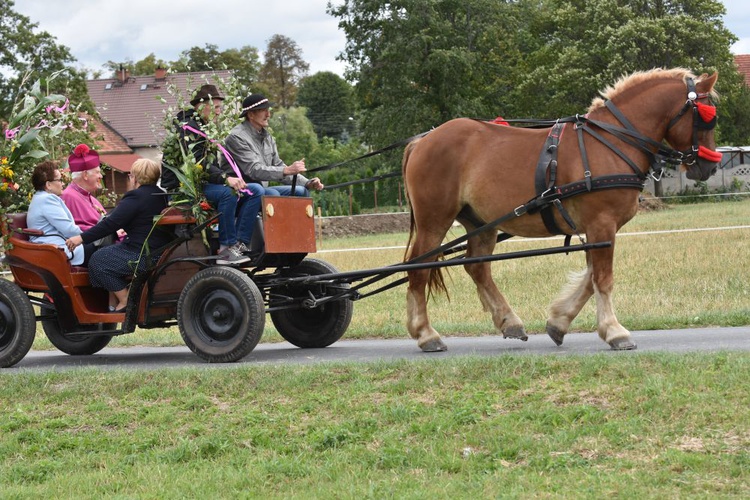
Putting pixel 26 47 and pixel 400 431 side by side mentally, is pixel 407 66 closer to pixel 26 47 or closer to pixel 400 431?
pixel 26 47

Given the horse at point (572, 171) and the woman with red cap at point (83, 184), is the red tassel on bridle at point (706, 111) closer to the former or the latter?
the horse at point (572, 171)

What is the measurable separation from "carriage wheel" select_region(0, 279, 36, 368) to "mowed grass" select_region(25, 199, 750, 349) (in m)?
2.22

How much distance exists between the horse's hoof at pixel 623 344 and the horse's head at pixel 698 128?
1479mm

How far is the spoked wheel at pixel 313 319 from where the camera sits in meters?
9.87

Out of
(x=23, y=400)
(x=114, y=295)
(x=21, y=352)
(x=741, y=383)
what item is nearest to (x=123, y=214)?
(x=114, y=295)

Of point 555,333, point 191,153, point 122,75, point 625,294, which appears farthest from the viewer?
point 122,75

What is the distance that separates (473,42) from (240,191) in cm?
4871

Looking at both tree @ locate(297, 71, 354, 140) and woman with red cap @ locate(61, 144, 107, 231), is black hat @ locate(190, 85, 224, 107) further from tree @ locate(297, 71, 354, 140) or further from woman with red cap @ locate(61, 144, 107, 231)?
tree @ locate(297, 71, 354, 140)

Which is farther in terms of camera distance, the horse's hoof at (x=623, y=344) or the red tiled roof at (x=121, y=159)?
the red tiled roof at (x=121, y=159)

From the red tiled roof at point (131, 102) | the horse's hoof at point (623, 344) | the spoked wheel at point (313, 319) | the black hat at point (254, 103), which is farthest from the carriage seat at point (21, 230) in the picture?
the red tiled roof at point (131, 102)

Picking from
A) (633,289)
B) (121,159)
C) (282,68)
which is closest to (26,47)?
(121,159)

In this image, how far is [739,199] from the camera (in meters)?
47.8

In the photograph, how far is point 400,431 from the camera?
616cm

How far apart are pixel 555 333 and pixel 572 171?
1.34m
